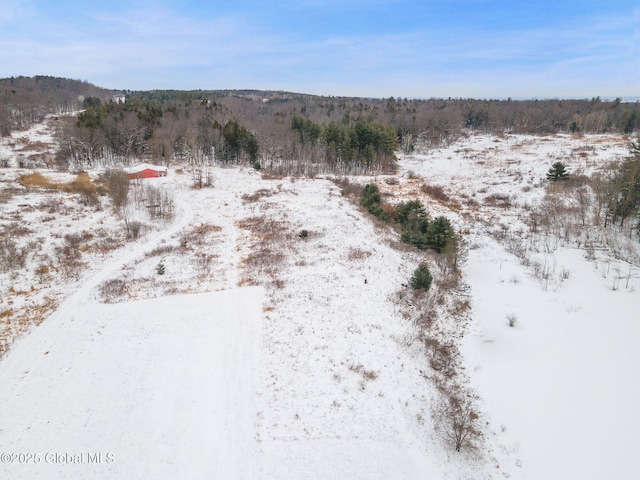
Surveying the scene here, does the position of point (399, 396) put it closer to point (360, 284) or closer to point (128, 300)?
point (360, 284)

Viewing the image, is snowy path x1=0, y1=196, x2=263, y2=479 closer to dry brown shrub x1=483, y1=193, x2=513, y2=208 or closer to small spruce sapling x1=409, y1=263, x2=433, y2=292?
small spruce sapling x1=409, y1=263, x2=433, y2=292

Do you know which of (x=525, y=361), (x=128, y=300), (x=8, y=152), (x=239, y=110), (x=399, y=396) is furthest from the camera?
(x=239, y=110)

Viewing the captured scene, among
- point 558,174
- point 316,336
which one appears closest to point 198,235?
point 316,336

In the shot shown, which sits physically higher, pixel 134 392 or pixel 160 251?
pixel 160 251

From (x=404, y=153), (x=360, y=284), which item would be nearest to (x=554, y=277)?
(x=360, y=284)

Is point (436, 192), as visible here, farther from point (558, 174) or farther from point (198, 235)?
point (198, 235)
